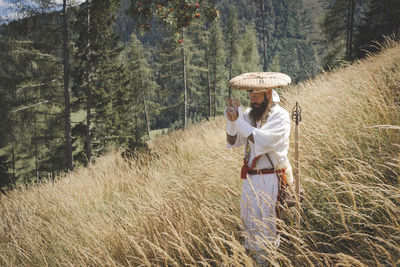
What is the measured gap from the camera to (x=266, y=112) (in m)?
2.17

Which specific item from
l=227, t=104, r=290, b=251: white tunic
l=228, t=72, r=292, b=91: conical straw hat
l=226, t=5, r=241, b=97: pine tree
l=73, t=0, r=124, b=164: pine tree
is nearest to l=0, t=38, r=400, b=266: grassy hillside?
l=227, t=104, r=290, b=251: white tunic

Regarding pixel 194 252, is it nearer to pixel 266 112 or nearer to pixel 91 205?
pixel 266 112

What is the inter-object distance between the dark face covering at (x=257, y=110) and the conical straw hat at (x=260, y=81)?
224mm

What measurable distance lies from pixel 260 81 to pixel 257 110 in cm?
31

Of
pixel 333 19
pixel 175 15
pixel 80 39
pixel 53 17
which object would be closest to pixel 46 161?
pixel 80 39

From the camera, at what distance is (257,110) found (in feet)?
7.31

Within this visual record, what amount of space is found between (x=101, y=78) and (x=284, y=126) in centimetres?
1550

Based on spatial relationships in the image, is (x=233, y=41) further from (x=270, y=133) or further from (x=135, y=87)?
(x=270, y=133)

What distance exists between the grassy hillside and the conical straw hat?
82 centimetres

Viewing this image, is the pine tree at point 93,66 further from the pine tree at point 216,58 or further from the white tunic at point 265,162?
the pine tree at point 216,58

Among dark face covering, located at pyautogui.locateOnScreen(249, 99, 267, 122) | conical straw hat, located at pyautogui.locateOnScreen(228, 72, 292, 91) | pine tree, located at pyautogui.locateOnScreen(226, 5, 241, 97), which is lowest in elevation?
dark face covering, located at pyautogui.locateOnScreen(249, 99, 267, 122)

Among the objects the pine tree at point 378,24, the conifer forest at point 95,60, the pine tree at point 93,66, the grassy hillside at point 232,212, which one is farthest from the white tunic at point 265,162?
the pine tree at point 378,24

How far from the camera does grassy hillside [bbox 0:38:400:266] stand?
63.2 inches

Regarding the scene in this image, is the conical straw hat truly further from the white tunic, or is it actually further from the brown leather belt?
the brown leather belt
